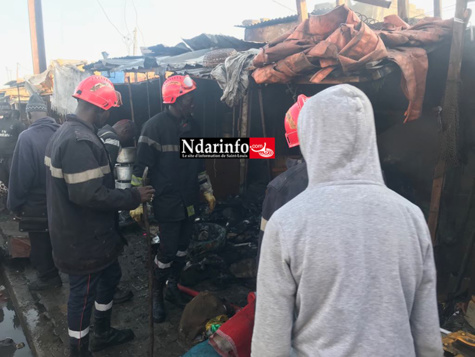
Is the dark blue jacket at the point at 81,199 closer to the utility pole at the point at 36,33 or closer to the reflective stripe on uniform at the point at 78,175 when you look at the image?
the reflective stripe on uniform at the point at 78,175

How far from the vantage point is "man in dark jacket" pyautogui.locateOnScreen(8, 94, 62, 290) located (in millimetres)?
4305

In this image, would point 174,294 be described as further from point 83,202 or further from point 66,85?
point 66,85

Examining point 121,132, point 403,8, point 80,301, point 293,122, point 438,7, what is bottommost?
point 80,301

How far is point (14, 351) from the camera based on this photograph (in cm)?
375

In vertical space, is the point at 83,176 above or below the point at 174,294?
above

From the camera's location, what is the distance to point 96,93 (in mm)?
3033

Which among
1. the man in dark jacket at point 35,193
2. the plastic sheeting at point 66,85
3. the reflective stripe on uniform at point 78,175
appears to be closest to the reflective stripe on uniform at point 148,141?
the reflective stripe on uniform at point 78,175

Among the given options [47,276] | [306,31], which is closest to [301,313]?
[306,31]

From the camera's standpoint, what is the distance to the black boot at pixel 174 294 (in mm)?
4140

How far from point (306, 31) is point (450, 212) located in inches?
106

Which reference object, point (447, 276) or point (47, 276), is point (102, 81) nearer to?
point (47, 276)

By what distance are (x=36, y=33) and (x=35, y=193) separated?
28.8 feet

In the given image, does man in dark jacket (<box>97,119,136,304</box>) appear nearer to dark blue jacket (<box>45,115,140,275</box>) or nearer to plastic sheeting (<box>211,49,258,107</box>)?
dark blue jacket (<box>45,115,140,275</box>)

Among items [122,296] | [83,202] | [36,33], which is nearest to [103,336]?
[122,296]
